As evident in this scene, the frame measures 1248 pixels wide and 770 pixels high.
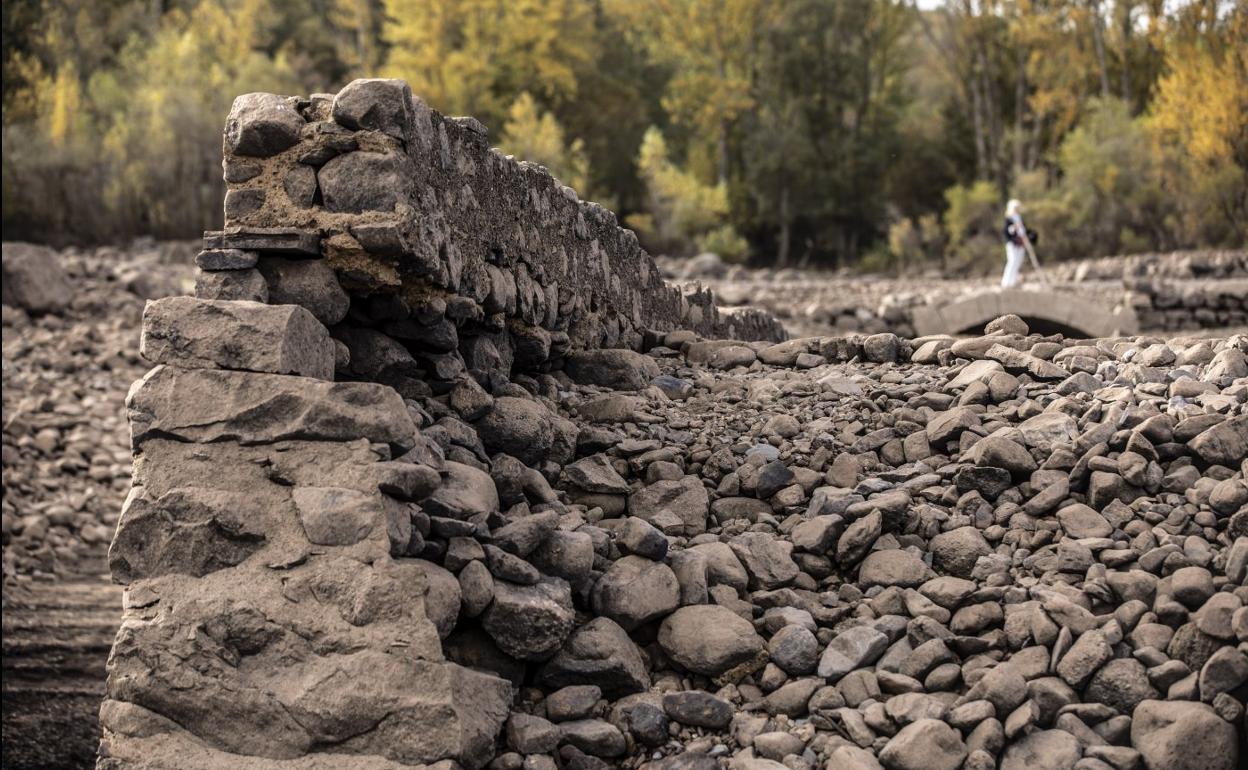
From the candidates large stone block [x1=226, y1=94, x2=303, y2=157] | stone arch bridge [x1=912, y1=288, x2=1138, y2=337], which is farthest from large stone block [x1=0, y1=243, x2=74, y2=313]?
large stone block [x1=226, y1=94, x2=303, y2=157]

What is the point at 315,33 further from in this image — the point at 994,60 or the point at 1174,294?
the point at 1174,294

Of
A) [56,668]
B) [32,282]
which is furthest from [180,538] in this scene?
[32,282]

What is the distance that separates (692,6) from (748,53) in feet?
6.87

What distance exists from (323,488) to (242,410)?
0.33m

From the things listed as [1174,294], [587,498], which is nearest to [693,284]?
[587,498]

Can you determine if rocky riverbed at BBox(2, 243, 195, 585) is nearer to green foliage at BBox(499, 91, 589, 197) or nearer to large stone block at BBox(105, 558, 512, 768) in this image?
large stone block at BBox(105, 558, 512, 768)

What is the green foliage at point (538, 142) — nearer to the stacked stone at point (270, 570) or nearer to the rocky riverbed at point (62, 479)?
the rocky riverbed at point (62, 479)

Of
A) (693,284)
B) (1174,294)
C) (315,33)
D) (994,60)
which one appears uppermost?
(315,33)

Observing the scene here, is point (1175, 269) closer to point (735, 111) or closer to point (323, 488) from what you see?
point (735, 111)

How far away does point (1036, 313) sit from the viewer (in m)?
17.7

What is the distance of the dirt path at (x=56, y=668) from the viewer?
7.76 meters

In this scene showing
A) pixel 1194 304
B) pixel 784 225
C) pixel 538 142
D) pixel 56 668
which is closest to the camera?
pixel 56 668

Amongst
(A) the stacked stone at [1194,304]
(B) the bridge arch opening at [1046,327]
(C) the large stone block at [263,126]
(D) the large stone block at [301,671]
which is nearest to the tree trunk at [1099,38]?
(A) the stacked stone at [1194,304]

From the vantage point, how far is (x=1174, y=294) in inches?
746
